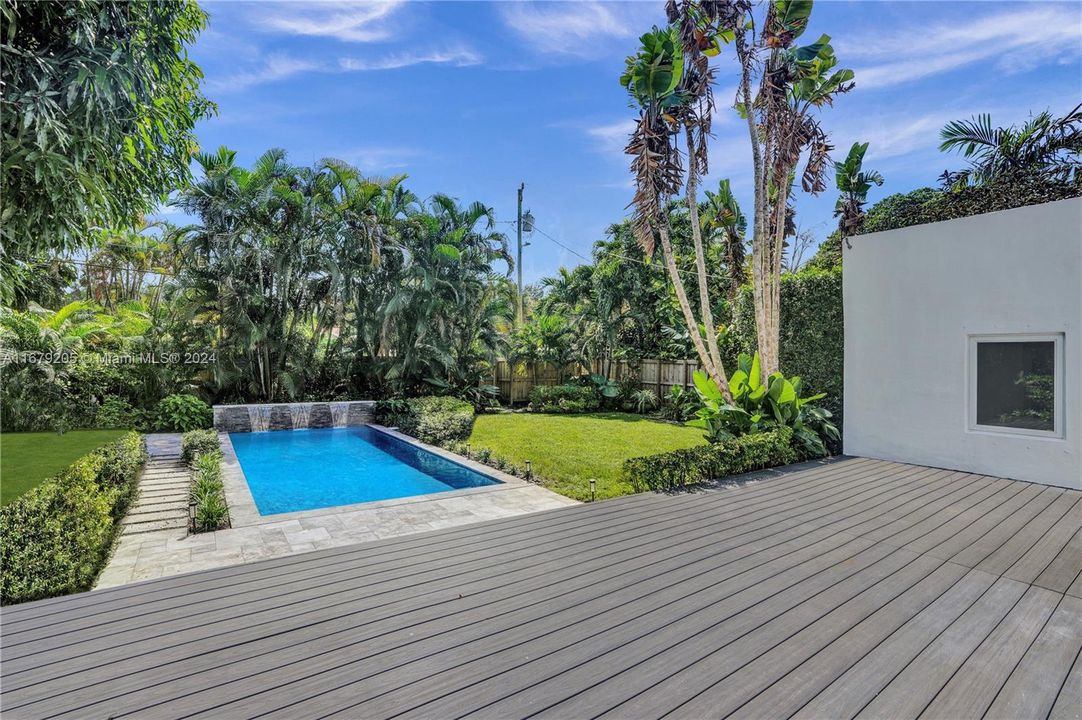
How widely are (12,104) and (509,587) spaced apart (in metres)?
5.12

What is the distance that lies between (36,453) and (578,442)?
9.13m

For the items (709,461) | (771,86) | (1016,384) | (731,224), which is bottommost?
(709,461)

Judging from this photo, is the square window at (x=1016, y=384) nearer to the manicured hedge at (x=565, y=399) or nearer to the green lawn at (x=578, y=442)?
the green lawn at (x=578, y=442)

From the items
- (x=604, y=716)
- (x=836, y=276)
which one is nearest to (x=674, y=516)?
(x=604, y=716)

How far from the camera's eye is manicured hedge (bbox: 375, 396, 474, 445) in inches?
416

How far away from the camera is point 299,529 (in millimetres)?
4820

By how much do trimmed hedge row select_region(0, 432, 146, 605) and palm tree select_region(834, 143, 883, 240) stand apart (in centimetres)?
1163

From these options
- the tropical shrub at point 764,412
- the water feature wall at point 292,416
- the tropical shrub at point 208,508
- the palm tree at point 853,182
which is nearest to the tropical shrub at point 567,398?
the water feature wall at point 292,416

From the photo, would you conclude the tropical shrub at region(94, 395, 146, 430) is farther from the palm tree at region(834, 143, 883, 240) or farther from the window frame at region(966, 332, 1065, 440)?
the palm tree at region(834, 143, 883, 240)

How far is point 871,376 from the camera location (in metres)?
7.72

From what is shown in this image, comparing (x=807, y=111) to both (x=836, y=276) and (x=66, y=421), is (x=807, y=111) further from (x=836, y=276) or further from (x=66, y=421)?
(x=66, y=421)

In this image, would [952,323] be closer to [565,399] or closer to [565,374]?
[565,399]

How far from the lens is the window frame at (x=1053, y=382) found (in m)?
6.07

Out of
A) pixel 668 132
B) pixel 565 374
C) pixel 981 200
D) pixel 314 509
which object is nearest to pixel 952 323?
pixel 981 200
